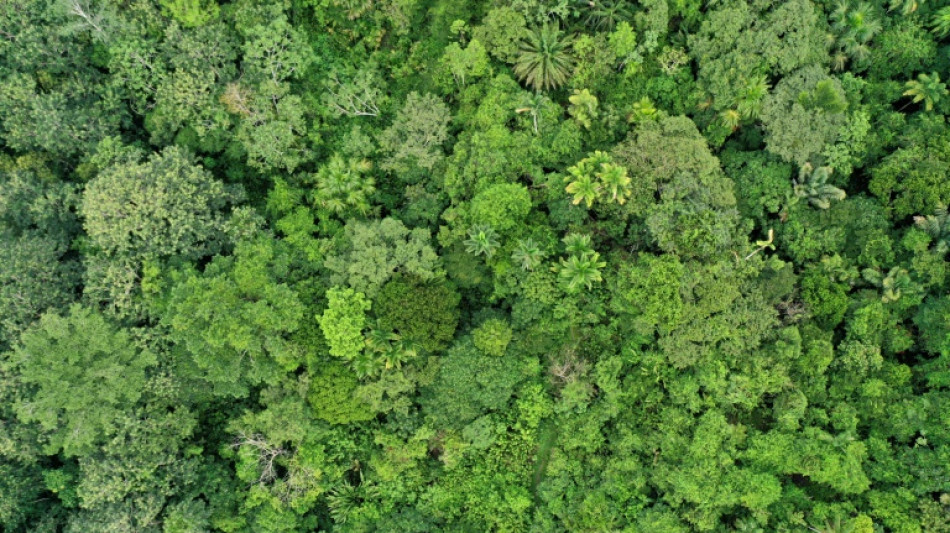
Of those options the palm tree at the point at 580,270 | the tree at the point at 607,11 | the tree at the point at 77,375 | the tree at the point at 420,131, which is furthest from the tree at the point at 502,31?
the tree at the point at 77,375

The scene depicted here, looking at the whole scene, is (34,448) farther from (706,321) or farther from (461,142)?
(706,321)

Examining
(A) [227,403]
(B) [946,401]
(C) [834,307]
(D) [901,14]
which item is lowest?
(A) [227,403]

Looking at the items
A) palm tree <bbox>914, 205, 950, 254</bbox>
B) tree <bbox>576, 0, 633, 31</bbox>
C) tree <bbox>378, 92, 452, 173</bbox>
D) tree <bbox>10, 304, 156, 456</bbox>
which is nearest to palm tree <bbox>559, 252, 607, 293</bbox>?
tree <bbox>378, 92, 452, 173</bbox>

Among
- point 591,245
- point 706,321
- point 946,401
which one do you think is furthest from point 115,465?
point 946,401

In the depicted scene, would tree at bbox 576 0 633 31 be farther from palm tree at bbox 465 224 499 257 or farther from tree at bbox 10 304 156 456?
tree at bbox 10 304 156 456

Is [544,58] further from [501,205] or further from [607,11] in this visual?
[501,205]

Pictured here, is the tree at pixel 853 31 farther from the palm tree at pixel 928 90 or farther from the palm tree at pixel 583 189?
the palm tree at pixel 583 189
